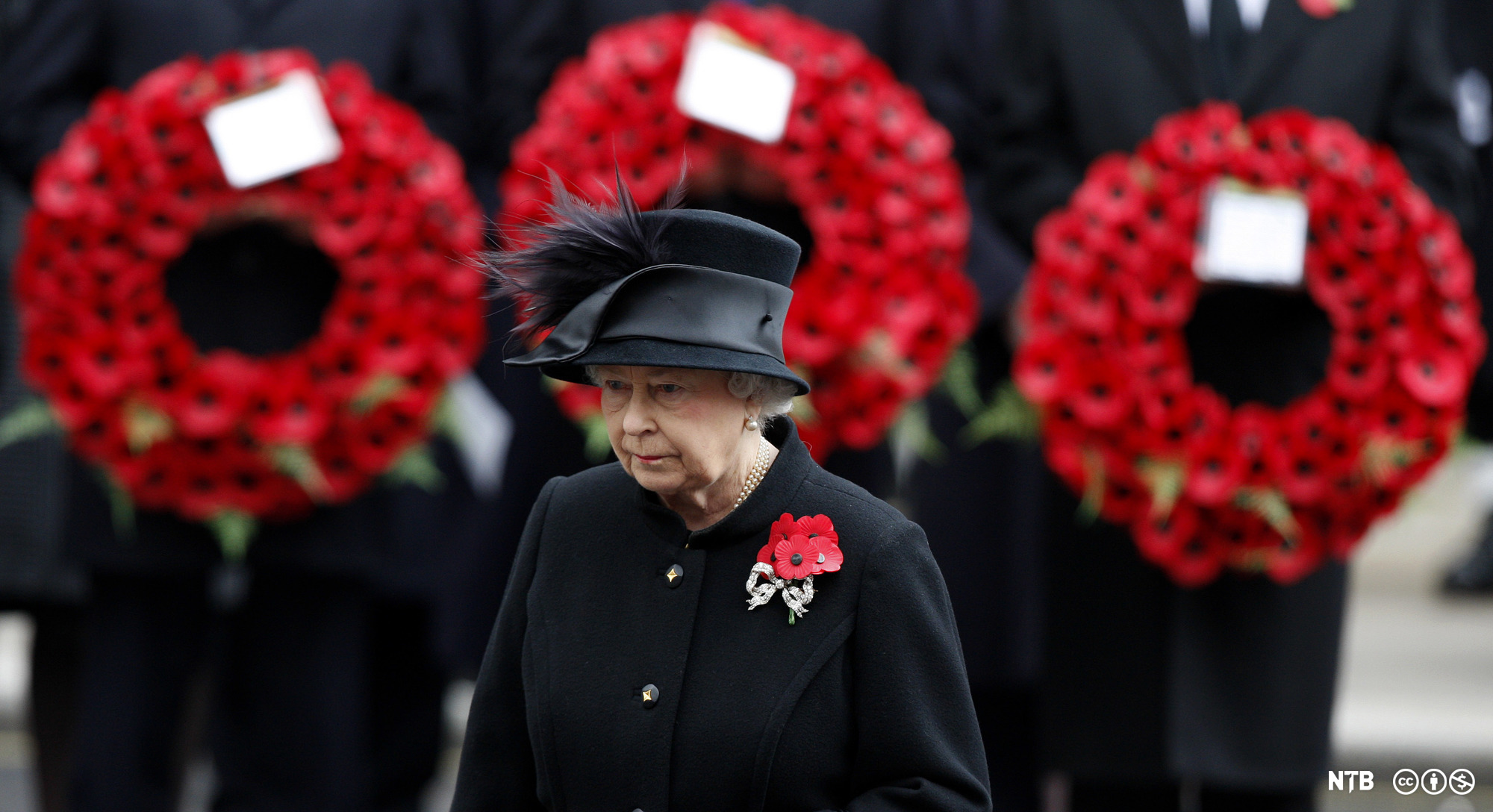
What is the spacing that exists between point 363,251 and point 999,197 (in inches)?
54.8

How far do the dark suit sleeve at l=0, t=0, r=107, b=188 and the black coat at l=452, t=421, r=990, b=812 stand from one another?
2.40 meters

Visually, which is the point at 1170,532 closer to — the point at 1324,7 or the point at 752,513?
the point at 1324,7

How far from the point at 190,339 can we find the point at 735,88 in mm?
1269

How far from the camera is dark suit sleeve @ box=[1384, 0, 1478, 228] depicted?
3832 millimetres

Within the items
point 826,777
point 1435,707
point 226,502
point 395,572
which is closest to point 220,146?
point 226,502

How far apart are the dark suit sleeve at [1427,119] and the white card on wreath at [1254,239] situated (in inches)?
18.0

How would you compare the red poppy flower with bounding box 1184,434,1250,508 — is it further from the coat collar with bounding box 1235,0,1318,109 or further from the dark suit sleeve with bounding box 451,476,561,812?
the dark suit sleeve with bounding box 451,476,561,812

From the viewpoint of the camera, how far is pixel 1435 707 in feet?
20.6

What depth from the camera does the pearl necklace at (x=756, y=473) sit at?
2.15 metres

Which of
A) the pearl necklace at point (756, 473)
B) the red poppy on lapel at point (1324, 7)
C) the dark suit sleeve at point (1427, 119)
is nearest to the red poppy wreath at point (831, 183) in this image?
the red poppy on lapel at point (1324, 7)

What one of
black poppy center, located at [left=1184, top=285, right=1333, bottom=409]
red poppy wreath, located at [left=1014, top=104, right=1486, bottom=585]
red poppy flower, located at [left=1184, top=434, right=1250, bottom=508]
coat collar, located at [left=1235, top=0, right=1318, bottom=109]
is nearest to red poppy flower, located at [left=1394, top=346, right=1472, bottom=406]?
red poppy wreath, located at [left=1014, top=104, right=1486, bottom=585]

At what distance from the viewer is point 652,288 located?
2004mm

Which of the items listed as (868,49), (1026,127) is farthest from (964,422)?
(868,49)

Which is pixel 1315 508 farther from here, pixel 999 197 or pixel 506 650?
pixel 506 650
